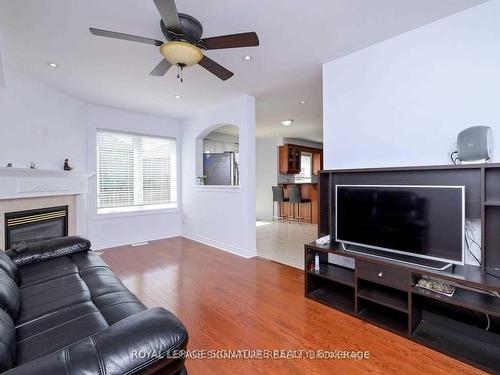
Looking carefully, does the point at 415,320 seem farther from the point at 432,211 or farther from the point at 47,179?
the point at 47,179

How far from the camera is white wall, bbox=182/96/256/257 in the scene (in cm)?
388

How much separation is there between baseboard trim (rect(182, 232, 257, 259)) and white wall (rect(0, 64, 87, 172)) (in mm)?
2231

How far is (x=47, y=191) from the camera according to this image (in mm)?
3242

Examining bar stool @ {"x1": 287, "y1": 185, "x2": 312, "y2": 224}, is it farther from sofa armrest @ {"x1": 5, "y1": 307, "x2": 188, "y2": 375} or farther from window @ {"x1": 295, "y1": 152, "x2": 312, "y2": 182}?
sofa armrest @ {"x1": 5, "y1": 307, "x2": 188, "y2": 375}

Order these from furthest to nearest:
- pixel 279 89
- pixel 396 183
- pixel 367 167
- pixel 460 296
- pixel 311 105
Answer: pixel 311 105 → pixel 279 89 → pixel 367 167 → pixel 396 183 → pixel 460 296

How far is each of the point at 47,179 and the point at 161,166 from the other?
6.90 ft

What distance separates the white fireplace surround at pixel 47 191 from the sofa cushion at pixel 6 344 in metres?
2.39

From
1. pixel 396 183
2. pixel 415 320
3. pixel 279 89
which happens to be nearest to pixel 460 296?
pixel 415 320

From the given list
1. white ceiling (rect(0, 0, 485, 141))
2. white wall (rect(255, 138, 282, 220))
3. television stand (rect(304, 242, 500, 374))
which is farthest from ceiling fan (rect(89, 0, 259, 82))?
white wall (rect(255, 138, 282, 220))

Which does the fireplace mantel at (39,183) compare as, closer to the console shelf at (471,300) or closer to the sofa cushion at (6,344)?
the sofa cushion at (6,344)

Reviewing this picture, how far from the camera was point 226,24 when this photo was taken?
81.4 inches

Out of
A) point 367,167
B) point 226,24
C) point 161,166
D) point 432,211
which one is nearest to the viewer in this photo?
point 432,211

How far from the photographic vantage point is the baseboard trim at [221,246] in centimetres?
387

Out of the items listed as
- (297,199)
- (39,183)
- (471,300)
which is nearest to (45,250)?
(39,183)
